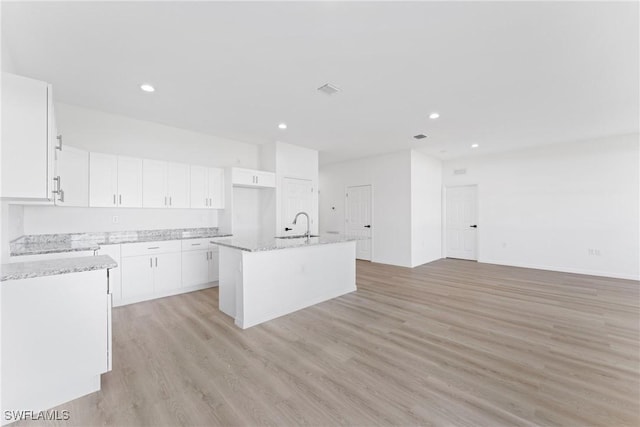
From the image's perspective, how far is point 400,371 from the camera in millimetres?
2148

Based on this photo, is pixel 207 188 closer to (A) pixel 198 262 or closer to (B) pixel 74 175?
(A) pixel 198 262

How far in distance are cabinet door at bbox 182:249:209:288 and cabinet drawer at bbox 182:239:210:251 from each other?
0.05 metres

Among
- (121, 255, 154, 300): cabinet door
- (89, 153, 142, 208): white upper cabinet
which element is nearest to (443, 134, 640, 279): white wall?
(121, 255, 154, 300): cabinet door

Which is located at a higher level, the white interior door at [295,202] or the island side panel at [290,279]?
the white interior door at [295,202]

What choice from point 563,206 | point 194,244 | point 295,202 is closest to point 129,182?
point 194,244

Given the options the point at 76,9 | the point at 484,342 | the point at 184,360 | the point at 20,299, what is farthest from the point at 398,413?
the point at 76,9

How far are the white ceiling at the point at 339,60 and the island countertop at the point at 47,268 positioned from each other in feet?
6.08

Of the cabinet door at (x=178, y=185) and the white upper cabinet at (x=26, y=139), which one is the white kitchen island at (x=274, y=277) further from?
the white upper cabinet at (x=26, y=139)

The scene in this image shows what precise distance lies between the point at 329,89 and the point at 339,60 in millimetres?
572

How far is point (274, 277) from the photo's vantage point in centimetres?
325

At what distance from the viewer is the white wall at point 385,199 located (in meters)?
6.21

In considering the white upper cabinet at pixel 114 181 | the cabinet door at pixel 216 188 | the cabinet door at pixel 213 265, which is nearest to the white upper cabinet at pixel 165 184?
the white upper cabinet at pixel 114 181

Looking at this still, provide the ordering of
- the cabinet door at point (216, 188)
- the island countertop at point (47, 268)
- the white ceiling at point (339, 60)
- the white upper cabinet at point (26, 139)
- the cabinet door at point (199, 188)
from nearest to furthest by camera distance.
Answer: the island countertop at point (47, 268), the white upper cabinet at point (26, 139), the white ceiling at point (339, 60), the cabinet door at point (199, 188), the cabinet door at point (216, 188)

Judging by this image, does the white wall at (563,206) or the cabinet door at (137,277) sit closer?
the cabinet door at (137,277)
